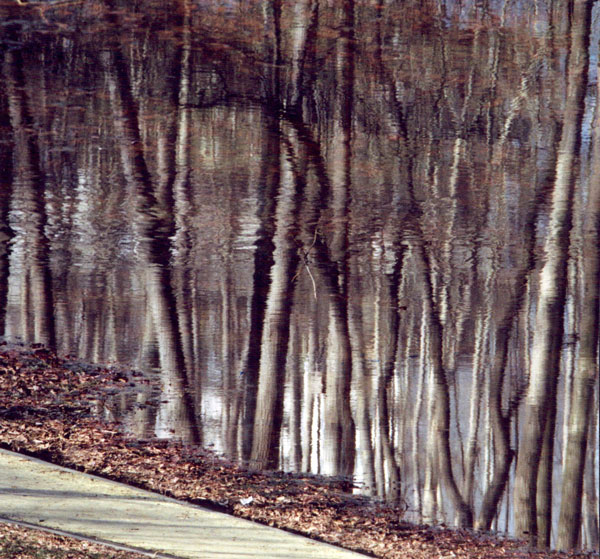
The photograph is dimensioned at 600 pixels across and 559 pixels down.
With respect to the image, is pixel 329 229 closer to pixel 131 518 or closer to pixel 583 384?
pixel 583 384

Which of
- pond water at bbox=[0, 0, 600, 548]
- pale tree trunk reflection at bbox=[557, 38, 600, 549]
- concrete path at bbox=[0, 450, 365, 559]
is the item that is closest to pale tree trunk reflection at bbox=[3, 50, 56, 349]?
pond water at bbox=[0, 0, 600, 548]

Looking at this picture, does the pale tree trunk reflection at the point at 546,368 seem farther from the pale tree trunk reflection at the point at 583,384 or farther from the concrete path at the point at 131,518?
the concrete path at the point at 131,518

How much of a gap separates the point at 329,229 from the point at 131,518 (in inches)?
87.0

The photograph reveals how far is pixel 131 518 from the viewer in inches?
177

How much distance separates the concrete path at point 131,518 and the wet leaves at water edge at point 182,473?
60 mm

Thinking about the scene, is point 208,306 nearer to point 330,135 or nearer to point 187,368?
point 187,368

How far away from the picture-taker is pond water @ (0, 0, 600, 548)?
4.79 meters

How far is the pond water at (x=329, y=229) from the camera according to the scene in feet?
15.7

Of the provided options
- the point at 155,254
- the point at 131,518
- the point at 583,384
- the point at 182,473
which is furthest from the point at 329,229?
the point at 131,518

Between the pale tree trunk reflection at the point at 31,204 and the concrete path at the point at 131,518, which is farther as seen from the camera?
the pale tree trunk reflection at the point at 31,204

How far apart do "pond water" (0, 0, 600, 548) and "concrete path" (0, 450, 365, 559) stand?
407 millimetres

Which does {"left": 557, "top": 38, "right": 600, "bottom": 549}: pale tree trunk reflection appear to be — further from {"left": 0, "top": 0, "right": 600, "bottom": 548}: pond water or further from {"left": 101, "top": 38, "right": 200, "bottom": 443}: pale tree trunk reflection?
{"left": 101, "top": 38, "right": 200, "bottom": 443}: pale tree trunk reflection

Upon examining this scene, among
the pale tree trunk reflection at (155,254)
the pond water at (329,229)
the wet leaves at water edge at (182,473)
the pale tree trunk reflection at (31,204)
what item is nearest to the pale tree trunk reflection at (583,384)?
the pond water at (329,229)

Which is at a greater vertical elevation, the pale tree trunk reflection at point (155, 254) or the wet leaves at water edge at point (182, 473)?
the pale tree trunk reflection at point (155, 254)
